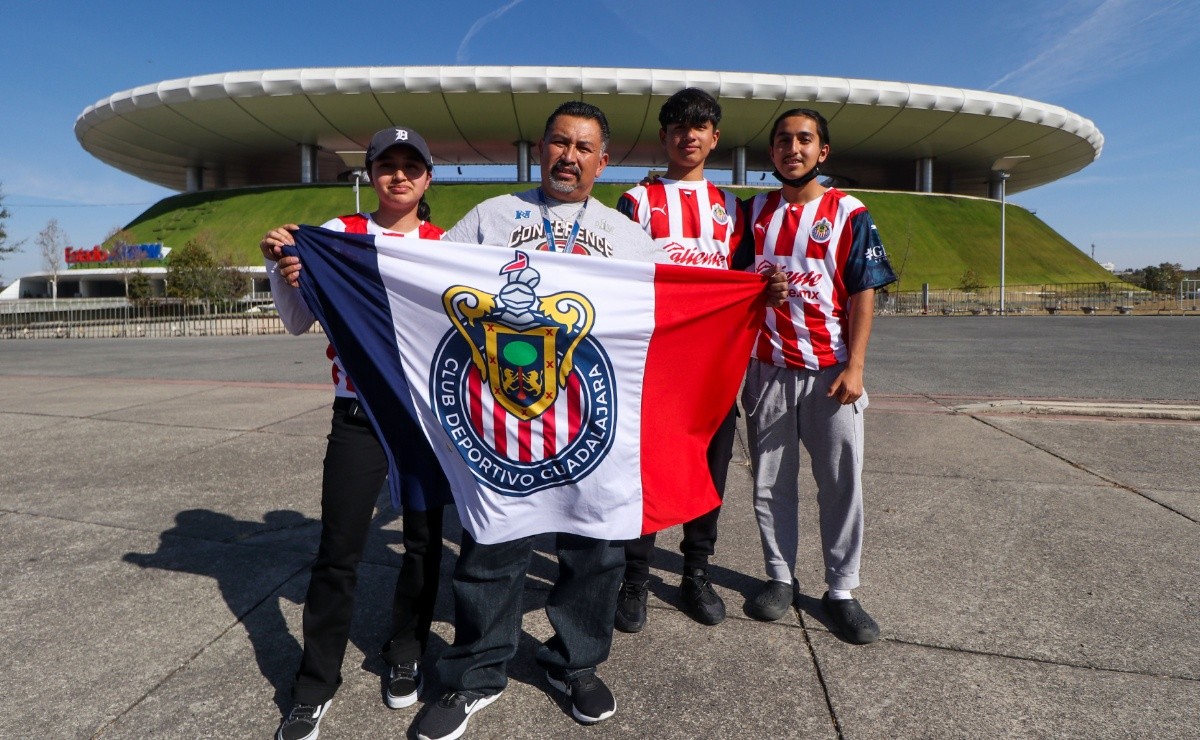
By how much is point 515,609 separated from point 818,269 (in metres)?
1.85

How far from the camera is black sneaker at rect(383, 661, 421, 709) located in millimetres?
2311

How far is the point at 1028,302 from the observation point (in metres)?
37.3

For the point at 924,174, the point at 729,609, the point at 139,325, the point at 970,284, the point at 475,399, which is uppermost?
the point at 924,174

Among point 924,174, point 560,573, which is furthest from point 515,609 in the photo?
point 924,174

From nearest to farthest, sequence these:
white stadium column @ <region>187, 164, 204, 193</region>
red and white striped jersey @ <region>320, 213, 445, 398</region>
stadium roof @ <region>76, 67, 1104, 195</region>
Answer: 1. red and white striped jersey @ <region>320, 213, 445, 398</region>
2. stadium roof @ <region>76, 67, 1104, 195</region>
3. white stadium column @ <region>187, 164, 204, 193</region>

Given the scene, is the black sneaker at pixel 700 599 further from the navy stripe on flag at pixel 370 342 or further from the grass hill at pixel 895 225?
the grass hill at pixel 895 225

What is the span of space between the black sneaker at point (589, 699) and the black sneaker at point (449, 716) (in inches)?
11.7

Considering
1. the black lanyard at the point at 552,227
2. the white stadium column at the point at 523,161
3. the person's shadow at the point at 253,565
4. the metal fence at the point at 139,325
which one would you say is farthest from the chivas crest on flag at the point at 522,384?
the white stadium column at the point at 523,161

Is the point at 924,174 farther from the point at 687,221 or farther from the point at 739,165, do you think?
the point at 687,221

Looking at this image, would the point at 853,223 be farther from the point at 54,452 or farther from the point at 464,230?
the point at 54,452

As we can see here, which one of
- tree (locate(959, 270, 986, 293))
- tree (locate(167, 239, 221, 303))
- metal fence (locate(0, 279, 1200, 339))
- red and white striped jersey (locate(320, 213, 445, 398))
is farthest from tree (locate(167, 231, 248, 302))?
tree (locate(959, 270, 986, 293))

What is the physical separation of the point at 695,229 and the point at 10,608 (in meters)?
3.51

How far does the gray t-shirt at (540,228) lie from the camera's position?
7.97 feet

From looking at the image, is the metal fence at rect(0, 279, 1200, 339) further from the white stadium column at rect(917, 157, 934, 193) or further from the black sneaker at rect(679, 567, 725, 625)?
the black sneaker at rect(679, 567, 725, 625)
